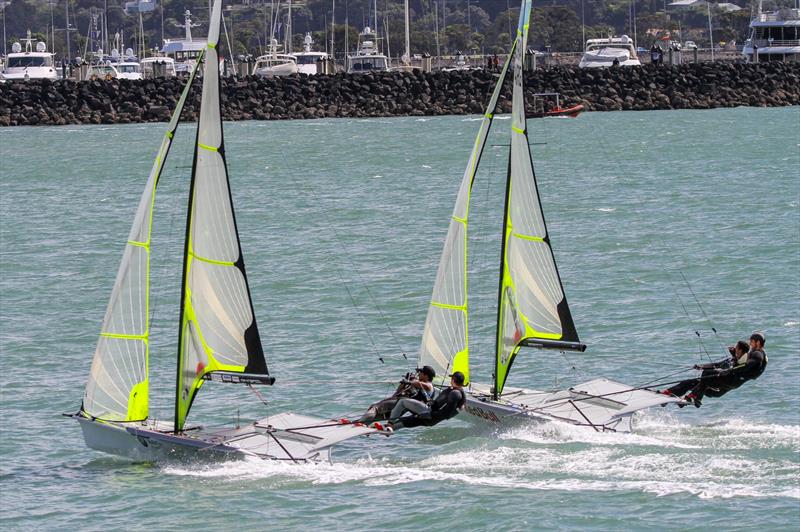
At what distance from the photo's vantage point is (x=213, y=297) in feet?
65.9

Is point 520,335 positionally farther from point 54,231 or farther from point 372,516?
point 54,231

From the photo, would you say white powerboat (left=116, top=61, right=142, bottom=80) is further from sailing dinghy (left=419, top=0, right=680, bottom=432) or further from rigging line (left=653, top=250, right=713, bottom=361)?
sailing dinghy (left=419, top=0, right=680, bottom=432)

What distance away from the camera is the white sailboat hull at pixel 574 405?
70.2ft

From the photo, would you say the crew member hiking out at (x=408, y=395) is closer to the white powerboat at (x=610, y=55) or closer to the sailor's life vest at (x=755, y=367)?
the sailor's life vest at (x=755, y=367)

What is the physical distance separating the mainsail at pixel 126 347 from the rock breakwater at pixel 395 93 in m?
63.1

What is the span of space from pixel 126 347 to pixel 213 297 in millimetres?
1321

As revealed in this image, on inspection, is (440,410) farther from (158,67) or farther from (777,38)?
(777,38)

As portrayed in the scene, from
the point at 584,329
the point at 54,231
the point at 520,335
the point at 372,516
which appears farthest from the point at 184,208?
the point at 372,516

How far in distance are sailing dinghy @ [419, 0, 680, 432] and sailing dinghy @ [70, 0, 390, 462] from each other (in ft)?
8.09

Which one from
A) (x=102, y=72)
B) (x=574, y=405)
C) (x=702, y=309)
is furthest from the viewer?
(x=102, y=72)

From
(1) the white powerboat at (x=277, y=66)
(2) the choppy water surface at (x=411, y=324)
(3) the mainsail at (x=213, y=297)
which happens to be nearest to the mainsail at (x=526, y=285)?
(2) the choppy water surface at (x=411, y=324)

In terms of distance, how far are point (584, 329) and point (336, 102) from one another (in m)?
56.5

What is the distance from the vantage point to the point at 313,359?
27.9 metres

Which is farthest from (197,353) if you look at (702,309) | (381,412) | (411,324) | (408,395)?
(702,309)
